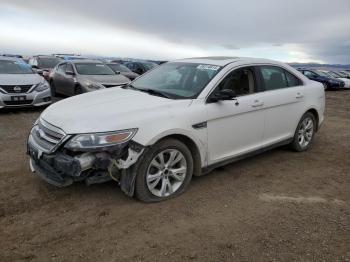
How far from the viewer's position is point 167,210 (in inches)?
152

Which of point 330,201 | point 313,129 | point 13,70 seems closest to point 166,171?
point 330,201

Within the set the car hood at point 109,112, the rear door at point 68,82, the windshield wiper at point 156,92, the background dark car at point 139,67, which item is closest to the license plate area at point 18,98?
the rear door at point 68,82

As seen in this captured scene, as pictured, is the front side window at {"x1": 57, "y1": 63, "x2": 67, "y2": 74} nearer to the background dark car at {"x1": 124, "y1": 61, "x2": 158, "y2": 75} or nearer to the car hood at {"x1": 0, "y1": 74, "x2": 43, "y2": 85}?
the car hood at {"x1": 0, "y1": 74, "x2": 43, "y2": 85}

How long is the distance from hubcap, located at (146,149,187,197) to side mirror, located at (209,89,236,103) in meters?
0.84

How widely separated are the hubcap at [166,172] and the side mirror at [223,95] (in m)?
0.84

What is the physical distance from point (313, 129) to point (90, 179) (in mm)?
4354

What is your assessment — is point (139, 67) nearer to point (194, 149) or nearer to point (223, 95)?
point (223, 95)

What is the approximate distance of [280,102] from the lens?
5.38 meters

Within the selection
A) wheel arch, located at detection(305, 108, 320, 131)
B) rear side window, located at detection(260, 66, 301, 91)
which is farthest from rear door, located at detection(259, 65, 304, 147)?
wheel arch, located at detection(305, 108, 320, 131)

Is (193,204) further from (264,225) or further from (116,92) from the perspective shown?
(116,92)

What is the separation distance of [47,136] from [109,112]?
764mm

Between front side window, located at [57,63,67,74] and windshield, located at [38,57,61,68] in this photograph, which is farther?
windshield, located at [38,57,61,68]

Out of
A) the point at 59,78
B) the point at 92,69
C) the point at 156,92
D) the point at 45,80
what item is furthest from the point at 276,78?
the point at 59,78

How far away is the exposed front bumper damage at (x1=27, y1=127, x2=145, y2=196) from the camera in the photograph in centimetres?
362
